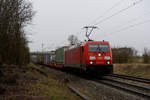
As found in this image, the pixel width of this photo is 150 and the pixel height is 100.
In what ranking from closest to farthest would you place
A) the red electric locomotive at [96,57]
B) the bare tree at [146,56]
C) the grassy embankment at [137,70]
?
the red electric locomotive at [96,57], the grassy embankment at [137,70], the bare tree at [146,56]

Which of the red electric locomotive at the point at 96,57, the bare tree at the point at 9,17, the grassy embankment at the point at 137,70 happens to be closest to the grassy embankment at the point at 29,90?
the bare tree at the point at 9,17

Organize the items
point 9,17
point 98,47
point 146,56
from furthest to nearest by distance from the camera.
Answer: point 146,56
point 98,47
point 9,17

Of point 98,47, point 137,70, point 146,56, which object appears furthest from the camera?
point 146,56

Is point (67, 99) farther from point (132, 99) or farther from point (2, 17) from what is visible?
point (2, 17)

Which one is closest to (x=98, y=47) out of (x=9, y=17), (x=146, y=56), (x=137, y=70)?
(x=137, y=70)

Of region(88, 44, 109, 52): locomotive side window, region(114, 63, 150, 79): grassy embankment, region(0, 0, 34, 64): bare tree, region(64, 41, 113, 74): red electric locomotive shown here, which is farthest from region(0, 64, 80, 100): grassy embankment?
region(114, 63, 150, 79): grassy embankment

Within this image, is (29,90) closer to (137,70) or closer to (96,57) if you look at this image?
(96,57)

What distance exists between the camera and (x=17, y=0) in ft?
37.4

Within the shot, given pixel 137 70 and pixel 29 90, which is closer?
pixel 29 90

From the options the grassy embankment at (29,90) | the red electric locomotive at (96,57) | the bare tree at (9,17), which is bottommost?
the grassy embankment at (29,90)

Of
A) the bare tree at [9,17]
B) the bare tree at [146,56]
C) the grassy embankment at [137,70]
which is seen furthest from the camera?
the bare tree at [146,56]

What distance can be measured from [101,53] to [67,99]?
878 cm

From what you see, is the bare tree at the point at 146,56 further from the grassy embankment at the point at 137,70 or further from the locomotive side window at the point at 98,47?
the locomotive side window at the point at 98,47

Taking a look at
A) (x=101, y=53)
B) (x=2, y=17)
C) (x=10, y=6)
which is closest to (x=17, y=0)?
(x=10, y=6)
